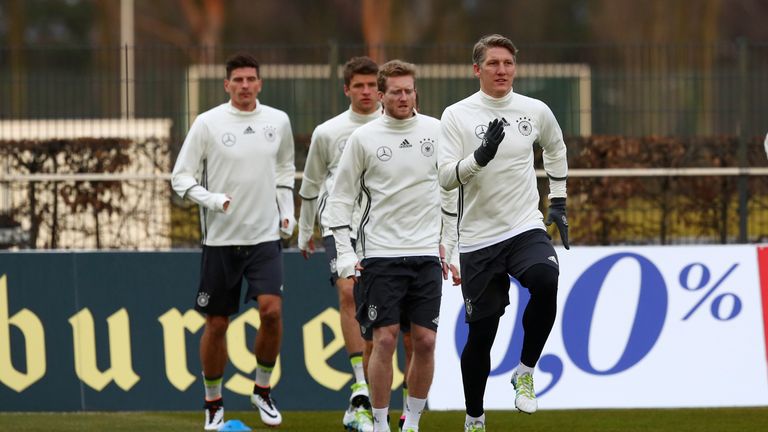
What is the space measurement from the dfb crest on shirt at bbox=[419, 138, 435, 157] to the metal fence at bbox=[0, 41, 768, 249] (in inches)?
179

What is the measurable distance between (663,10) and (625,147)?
81.1 feet

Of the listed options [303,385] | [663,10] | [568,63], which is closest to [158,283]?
[303,385]

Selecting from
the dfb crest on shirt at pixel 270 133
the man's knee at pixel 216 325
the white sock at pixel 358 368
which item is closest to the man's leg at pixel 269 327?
the man's knee at pixel 216 325

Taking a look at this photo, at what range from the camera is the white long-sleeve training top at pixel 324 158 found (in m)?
10.3

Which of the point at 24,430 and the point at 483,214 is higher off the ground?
the point at 483,214

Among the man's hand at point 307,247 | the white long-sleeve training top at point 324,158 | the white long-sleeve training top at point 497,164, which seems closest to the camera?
the white long-sleeve training top at point 497,164

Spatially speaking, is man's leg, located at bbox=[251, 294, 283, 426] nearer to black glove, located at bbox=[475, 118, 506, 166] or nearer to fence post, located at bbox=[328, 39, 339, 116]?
black glove, located at bbox=[475, 118, 506, 166]

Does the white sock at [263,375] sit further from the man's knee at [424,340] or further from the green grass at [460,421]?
the man's knee at [424,340]

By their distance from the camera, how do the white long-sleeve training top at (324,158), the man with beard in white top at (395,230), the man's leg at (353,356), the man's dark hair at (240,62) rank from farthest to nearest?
the white long-sleeve training top at (324,158) < the man's dark hair at (240,62) < the man's leg at (353,356) < the man with beard in white top at (395,230)

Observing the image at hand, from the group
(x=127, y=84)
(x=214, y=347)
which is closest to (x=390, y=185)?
(x=214, y=347)

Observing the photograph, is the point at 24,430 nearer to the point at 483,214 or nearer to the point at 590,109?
the point at 483,214

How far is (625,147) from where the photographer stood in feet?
46.2

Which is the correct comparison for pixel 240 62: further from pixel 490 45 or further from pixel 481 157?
pixel 481 157

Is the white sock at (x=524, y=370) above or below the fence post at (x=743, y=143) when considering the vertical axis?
below
